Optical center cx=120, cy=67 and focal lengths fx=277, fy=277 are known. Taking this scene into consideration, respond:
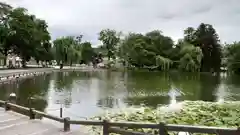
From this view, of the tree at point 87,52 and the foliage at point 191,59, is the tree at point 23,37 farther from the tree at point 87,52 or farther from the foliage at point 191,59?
the foliage at point 191,59

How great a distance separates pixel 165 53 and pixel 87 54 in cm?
2698

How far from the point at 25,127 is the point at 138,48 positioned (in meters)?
65.5

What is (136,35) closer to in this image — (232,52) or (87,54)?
(87,54)

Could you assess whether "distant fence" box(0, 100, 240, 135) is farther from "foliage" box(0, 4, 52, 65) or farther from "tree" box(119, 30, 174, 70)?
"tree" box(119, 30, 174, 70)

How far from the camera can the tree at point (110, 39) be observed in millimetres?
87375

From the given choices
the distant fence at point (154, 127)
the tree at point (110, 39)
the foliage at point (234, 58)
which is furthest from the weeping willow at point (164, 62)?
the distant fence at point (154, 127)

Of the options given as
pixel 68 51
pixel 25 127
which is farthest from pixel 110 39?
pixel 25 127

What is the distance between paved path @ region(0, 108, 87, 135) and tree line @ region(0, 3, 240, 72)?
46.4m

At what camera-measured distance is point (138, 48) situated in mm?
72375

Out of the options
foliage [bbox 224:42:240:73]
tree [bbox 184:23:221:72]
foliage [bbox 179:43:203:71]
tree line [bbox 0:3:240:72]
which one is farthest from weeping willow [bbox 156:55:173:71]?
foliage [bbox 224:42:240:73]

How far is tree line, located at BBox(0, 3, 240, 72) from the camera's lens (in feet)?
181

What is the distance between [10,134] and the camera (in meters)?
6.96

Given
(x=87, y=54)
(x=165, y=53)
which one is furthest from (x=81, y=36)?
(x=165, y=53)

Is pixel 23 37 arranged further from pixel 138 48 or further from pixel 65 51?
pixel 138 48
